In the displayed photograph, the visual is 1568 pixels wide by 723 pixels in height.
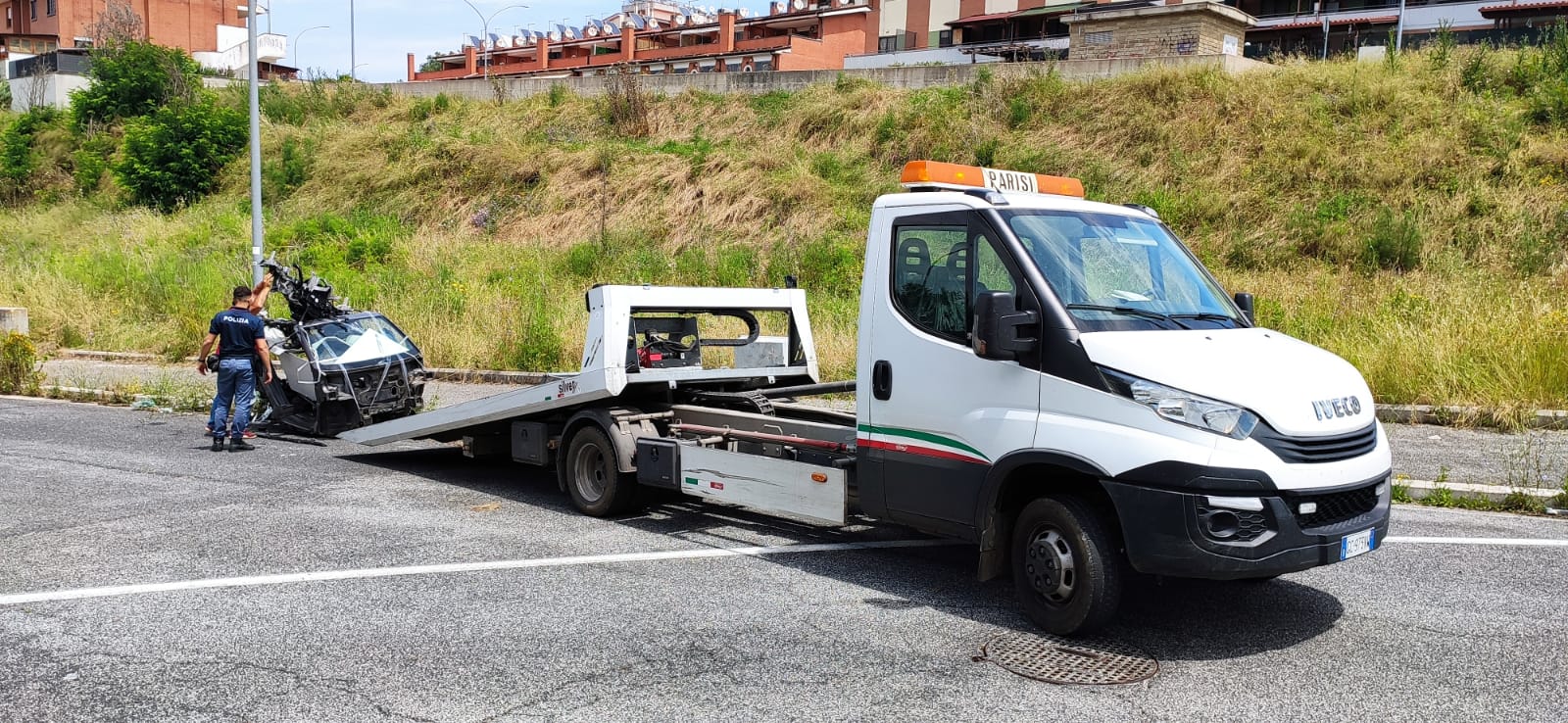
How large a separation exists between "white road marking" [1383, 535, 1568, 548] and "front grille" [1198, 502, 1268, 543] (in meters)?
3.00

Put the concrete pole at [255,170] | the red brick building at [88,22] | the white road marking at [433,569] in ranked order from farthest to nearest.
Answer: the red brick building at [88,22] < the concrete pole at [255,170] < the white road marking at [433,569]

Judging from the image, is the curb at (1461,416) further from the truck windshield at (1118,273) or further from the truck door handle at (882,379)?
the truck door handle at (882,379)

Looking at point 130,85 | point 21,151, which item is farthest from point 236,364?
point 21,151

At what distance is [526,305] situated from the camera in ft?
60.5

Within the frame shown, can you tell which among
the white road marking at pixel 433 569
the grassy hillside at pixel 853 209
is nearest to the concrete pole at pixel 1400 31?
the grassy hillside at pixel 853 209

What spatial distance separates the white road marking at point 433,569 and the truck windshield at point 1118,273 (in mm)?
2308

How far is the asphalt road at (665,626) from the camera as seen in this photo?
4680 millimetres

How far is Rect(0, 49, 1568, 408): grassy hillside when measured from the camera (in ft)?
53.3

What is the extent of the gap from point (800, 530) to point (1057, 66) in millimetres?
25228

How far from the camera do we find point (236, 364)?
11.2 m

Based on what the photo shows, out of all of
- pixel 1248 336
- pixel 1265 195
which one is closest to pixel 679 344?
pixel 1248 336

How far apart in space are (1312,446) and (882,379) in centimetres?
217

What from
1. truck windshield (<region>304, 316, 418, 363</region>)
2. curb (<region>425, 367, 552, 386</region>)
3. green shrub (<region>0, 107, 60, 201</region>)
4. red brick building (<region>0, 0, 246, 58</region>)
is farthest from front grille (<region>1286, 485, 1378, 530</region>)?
red brick building (<region>0, 0, 246, 58</region>)

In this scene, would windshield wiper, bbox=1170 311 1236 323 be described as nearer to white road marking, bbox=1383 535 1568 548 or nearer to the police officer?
white road marking, bbox=1383 535 1568 548
